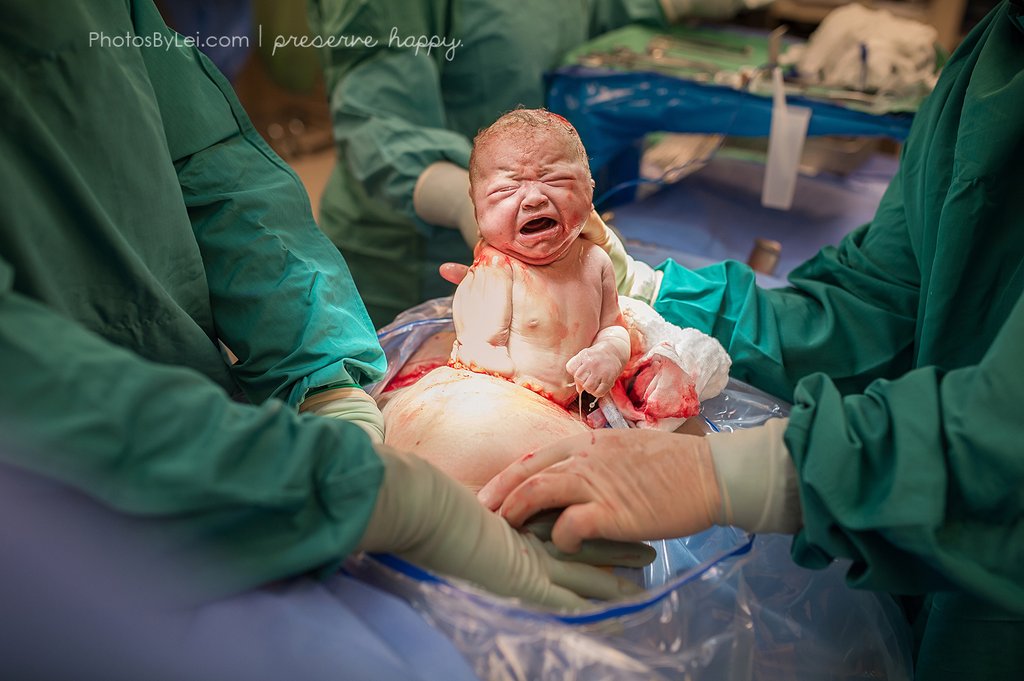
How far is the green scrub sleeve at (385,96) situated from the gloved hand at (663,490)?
1.00 m

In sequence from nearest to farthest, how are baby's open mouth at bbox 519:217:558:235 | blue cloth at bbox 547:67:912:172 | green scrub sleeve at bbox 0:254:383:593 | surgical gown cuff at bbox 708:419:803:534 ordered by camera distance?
green scrub sleeve at bbox 0:254:383:593, surgical gown cuff at bbox 708:419:803:534, baby's open mouth at bbox 519:217:558:235, blue cloth at bbox 547:67:912:172

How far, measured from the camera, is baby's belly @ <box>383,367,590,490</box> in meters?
0.97

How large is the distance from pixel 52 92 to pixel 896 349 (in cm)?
116

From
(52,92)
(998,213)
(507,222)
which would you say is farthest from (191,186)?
(998,213)

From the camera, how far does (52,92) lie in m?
0.83

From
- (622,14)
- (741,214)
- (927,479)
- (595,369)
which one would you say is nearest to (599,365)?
(595,369)

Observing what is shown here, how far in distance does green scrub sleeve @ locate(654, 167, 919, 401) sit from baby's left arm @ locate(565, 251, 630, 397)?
20cm

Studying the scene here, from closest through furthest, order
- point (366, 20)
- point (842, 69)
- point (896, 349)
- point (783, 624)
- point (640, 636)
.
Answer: point (640, 636), point (783, 624), point (896, 349), point (366, 20), point (842, 69)

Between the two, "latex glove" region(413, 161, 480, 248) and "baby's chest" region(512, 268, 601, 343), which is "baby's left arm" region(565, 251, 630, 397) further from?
"latex glove" region(413, 161, 480, 248)

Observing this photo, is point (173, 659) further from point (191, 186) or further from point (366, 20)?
point (366, 20)

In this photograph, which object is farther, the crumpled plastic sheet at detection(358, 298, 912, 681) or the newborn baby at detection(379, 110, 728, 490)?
the newborn baby at detection(379, 110, 728, 490)

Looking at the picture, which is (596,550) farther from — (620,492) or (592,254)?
(592,254)

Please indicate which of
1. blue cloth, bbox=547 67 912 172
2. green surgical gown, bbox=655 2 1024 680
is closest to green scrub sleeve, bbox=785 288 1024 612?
green surgical gown, bbox=655 2 1024 680

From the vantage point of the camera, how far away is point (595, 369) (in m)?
1.06
